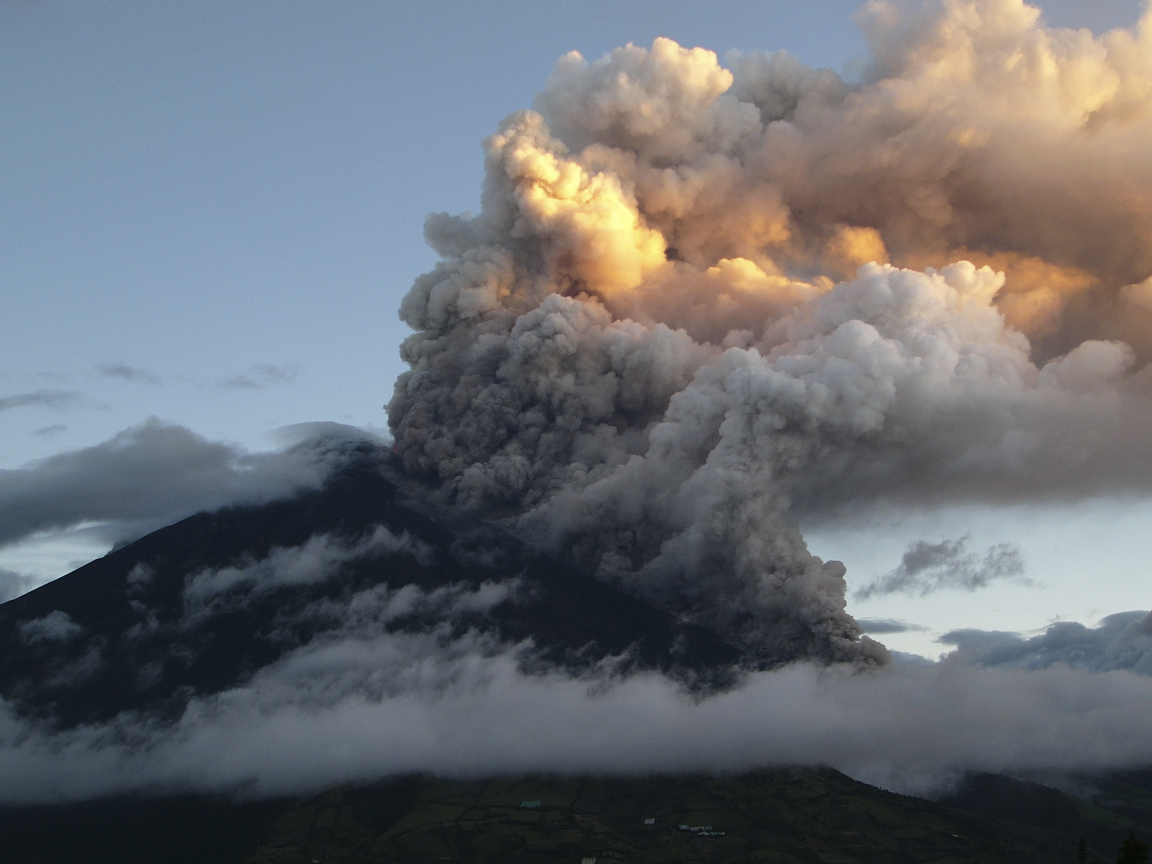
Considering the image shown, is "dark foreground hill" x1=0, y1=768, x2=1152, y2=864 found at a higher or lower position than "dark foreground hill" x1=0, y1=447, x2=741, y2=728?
lower

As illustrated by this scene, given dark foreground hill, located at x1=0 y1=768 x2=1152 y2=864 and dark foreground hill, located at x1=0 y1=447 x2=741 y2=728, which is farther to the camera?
dark foreground hill, located at x1=0 y1=447 x2=741 y2=728

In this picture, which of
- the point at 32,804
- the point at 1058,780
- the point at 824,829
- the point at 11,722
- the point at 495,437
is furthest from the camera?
the point at 1058,780

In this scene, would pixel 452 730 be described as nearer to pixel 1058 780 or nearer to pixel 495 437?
pixel 495 437

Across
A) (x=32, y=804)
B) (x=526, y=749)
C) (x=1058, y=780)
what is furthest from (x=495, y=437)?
(x=1058, y=780)

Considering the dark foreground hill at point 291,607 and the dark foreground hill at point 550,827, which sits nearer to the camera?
the dark foreground hill at point 550,827

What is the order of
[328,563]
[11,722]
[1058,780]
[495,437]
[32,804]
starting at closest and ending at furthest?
[495,437] → [32,804] → [11,722] → [328,563] → [1058,780]
